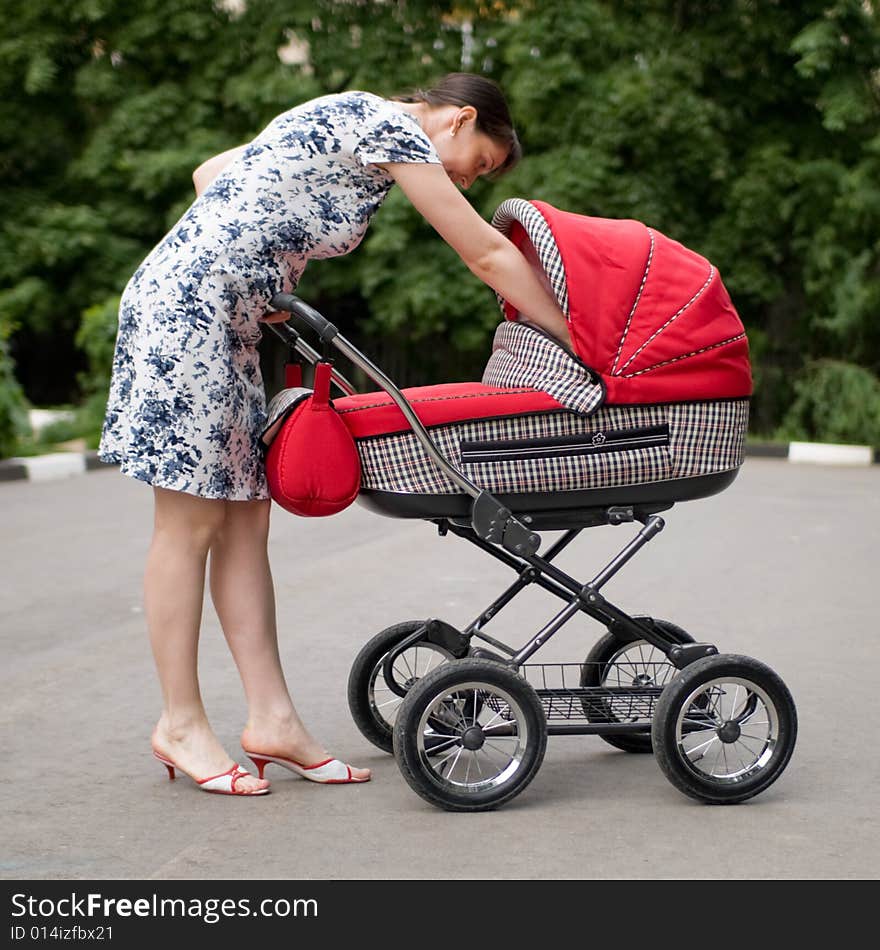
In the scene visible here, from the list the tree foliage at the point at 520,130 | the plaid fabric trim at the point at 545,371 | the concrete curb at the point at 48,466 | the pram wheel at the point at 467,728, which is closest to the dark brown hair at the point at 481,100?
the plaid fabric trim at the point at 545,371

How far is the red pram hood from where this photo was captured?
3.58 metres

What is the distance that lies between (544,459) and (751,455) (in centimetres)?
1150

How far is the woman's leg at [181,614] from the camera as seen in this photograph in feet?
12.4

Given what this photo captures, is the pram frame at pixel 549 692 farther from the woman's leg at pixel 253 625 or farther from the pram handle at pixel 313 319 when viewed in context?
the woman's leg at pixel 253 625

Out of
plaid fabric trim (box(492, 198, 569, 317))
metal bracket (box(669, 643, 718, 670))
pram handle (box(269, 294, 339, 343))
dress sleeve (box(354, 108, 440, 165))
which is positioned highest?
dress sleeve (box(354, 108, 440, 165))

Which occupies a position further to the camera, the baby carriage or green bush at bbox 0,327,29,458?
green bush at bbox 0,327,29,458

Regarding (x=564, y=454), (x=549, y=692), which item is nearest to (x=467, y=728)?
(x=549, y=692)

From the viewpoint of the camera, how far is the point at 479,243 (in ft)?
11.8

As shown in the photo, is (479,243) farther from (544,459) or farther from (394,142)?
(544,459)

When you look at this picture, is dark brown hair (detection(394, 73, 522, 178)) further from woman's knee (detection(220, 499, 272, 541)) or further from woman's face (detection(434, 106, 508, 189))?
woman's knee (detection(220, 499, 272, 541))

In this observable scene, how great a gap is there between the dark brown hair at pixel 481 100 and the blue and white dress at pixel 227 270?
11 cm

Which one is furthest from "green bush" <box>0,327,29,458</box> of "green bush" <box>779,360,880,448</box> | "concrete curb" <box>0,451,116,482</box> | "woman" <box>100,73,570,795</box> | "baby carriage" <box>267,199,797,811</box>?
"baby carriage" <box>267,199,797,811</box>

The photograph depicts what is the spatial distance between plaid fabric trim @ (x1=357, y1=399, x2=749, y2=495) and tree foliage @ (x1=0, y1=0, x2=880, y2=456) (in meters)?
11.7

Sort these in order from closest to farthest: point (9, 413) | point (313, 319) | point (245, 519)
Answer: point (313, 319), point (245, 519), point (9, 413)
